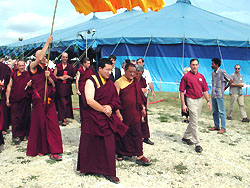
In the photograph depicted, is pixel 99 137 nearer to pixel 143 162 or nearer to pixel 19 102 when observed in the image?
pixel 143 162

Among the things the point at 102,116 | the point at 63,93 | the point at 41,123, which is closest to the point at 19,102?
the point at 41,123

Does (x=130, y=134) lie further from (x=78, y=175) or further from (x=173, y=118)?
(x=173, y=118)

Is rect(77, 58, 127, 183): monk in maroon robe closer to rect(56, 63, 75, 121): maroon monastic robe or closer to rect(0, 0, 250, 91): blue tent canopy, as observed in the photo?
rect(56, 63, 75, 121): maroon monastic robe

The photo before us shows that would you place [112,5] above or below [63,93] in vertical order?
above

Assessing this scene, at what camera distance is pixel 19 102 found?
5309 millimetres

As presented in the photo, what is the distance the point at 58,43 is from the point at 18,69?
442 inches

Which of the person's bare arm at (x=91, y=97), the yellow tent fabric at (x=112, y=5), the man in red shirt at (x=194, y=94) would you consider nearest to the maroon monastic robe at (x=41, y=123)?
the person's bare arm at (x=91, y=97)

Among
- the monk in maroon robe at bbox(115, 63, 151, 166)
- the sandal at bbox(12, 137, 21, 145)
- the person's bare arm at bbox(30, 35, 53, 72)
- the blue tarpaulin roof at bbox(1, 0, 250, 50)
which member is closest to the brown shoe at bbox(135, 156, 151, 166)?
the monk in maroon robe at bbox(115, 63, 151, 166)

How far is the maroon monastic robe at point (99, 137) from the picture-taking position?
3.36 m

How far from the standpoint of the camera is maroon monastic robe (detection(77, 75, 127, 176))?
3.36 m

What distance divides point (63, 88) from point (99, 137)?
371cm

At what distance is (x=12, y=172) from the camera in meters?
3.66

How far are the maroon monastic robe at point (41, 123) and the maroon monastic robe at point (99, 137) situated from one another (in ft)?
3.20

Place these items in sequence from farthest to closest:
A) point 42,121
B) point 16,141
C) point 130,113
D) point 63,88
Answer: point 63,88, point 16,141, point 42,121, point 130,113
